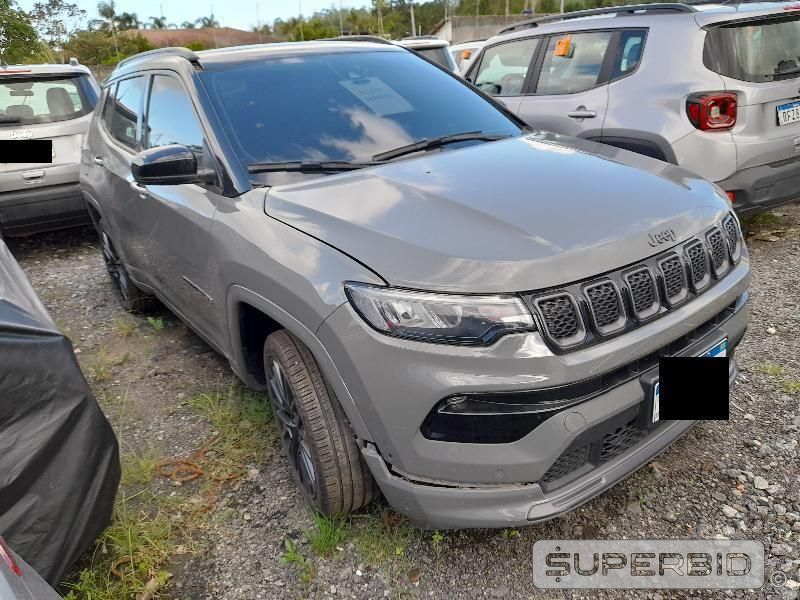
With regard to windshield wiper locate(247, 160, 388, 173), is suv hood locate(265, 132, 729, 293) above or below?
below

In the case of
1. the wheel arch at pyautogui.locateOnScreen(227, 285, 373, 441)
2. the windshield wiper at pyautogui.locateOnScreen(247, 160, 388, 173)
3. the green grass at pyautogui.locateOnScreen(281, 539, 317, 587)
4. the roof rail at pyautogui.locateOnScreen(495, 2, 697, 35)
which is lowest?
the green grass at pyautogui.locateOnScreen(281, 539, 317, 587)

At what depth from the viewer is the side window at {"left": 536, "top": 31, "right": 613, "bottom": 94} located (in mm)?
4656

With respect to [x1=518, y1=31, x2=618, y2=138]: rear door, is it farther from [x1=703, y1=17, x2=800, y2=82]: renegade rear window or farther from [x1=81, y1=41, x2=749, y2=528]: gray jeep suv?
[x1=81, y1=41, x2=749, y2=528]: gray jeep suv

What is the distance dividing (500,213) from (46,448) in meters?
1.57

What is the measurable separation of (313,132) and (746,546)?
2.18 metres

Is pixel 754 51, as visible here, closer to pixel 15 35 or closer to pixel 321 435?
pixel 321 435

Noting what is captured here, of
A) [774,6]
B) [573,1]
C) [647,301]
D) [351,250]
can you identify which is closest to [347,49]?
[351,250]

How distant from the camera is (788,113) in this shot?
4.11 m

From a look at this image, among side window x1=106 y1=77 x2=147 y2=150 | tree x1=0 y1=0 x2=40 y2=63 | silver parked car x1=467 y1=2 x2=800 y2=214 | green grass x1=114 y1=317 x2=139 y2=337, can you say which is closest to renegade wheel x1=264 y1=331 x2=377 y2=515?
side window x1=106 y1=77 x2=147 y2=150

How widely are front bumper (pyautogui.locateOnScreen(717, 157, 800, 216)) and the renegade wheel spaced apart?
3.15 metres

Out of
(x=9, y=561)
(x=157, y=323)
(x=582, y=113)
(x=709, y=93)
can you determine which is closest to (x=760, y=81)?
(x=709, y=93)

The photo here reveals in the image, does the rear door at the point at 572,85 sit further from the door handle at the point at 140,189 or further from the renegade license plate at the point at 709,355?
the door handle at the point at 140,189

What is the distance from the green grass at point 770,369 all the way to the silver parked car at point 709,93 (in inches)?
57.9

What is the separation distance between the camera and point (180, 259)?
2.88 meters
